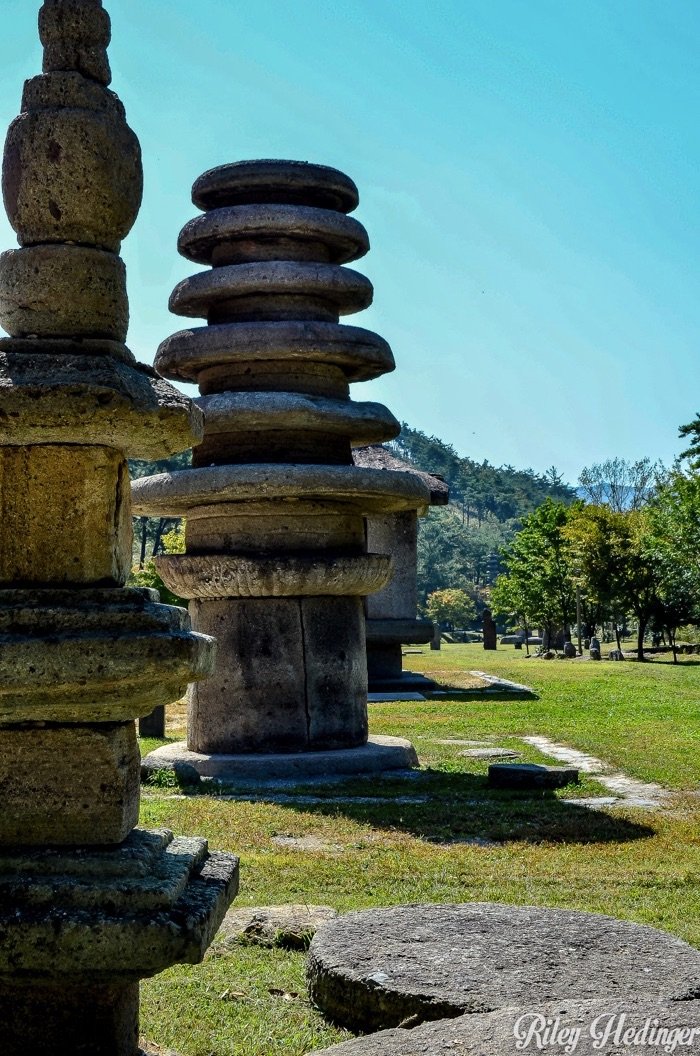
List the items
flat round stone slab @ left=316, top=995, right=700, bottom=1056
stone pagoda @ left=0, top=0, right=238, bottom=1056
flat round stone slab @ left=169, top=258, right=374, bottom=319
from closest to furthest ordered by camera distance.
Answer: flat round stone slab @ left=316, top=995, right=700, bottom=1056 < stone pagoda @ left=0, top=0, right=238, bottom=1056 < flat round stone slab @ left=169, top=258, right=374, bottom=319

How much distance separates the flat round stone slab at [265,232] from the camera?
10406 millimetres

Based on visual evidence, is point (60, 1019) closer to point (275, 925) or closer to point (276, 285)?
point (275, 925)

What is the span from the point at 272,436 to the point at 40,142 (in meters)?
6.27

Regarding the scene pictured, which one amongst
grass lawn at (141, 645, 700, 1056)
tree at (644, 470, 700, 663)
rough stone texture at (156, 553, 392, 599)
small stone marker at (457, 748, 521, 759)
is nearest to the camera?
grass lawn at (141, 645, 700, 1056)

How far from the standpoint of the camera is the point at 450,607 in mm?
67625

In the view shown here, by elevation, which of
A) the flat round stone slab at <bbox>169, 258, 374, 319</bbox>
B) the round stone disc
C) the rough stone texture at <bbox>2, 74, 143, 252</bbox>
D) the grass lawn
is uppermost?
the flat round stone slab at <bbox>169, 258, 374, 319</bbox>

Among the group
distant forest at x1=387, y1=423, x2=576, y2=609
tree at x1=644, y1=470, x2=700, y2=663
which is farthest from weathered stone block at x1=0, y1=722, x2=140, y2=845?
distant forest at x1=387, y1=423, x2=576, y2=609

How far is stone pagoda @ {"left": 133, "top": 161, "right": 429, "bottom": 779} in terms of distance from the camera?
984 cm

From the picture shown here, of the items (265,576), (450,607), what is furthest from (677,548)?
(450,607)

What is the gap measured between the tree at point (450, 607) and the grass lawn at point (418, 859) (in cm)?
5596

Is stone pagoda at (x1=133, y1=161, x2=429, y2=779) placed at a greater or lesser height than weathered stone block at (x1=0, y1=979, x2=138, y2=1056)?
greater

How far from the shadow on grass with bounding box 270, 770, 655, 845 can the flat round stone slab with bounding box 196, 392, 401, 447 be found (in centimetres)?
276

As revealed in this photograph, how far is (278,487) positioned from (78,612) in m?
5.91

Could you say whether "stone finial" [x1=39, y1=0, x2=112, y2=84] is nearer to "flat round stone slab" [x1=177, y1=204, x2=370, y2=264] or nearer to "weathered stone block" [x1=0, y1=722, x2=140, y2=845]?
"weathered stone block" [x1=0, y1=722, x2=140, y2=845]
